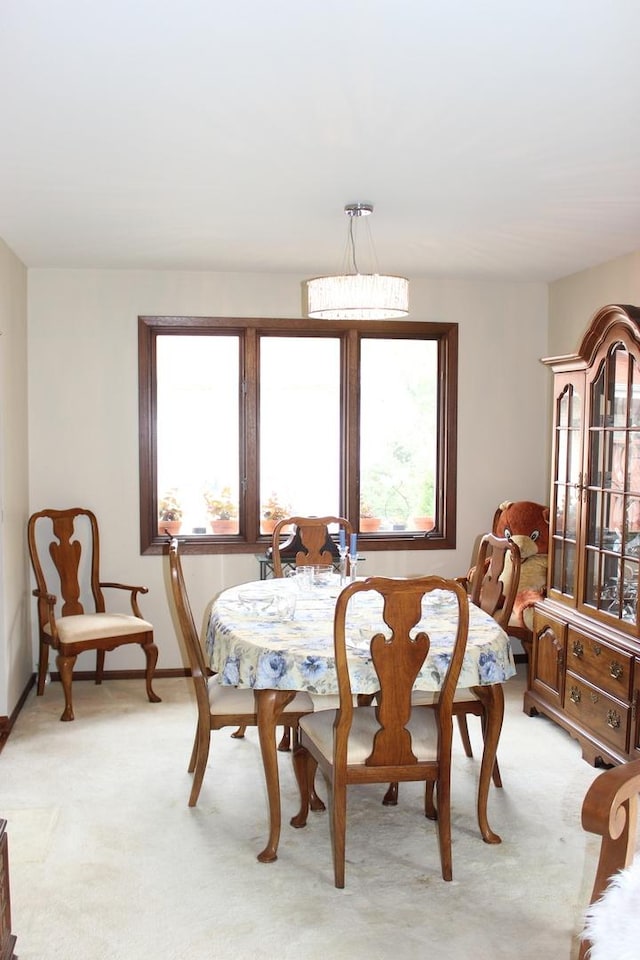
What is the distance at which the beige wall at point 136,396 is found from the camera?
17.1 feet

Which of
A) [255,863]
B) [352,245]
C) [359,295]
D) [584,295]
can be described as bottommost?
[255,863]

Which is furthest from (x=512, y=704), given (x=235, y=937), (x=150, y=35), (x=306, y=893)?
(x=150, y=35)

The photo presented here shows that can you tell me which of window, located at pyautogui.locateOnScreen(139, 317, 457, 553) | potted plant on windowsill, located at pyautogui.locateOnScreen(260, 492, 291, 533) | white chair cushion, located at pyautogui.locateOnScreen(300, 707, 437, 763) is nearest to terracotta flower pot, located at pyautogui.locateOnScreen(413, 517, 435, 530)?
window, located at pyautogui.locateOnScreen(139, 317, 457, 553)

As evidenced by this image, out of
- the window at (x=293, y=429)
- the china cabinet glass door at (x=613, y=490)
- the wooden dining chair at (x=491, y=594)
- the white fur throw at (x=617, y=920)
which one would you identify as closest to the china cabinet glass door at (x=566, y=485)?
the china cabinet glass door at (x=613, y=490)

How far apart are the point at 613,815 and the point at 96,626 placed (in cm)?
356

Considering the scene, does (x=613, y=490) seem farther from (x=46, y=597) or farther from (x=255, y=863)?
(x=46, y=597)

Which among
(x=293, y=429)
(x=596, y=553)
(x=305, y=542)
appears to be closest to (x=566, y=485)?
(x=596, y=553)

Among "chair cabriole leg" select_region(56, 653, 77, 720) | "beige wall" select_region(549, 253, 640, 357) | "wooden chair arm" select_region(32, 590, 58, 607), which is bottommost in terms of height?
"chair cabriole leg" select_region(56, 653, 77, 720)

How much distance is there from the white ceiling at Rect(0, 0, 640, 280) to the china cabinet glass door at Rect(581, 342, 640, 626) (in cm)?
73

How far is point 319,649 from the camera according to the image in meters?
3.04

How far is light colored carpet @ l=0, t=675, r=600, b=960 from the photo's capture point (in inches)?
103

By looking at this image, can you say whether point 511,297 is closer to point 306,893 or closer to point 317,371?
point 317,371

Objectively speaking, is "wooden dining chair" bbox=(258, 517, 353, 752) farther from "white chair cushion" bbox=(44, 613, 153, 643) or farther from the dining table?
the dining table

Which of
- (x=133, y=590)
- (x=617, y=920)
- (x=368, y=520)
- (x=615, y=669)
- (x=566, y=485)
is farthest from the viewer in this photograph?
(x=368, y=520)
